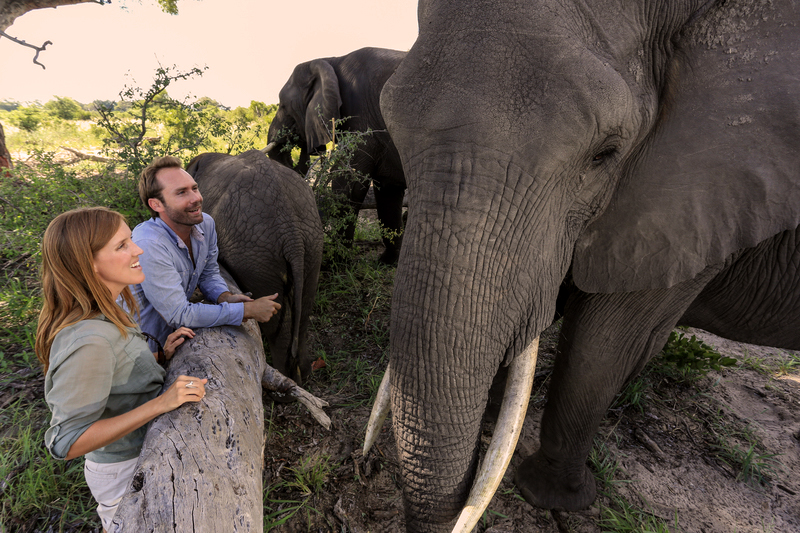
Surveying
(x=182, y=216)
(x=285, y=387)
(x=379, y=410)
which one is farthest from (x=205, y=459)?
(x=182, y=216)

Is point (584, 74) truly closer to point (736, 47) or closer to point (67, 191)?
point (736, 47)

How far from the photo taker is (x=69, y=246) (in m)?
1.52

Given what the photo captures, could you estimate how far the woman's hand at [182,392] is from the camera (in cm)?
168

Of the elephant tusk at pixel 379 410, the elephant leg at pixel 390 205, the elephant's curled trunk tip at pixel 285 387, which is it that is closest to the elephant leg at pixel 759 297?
the elephant tusk at pixel 379 410

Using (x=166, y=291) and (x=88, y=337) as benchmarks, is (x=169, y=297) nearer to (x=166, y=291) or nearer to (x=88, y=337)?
(x=166, y=291)

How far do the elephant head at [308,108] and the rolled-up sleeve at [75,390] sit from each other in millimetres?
4307

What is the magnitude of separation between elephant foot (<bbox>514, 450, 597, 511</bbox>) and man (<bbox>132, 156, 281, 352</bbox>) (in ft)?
5.94

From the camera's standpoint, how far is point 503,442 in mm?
1769

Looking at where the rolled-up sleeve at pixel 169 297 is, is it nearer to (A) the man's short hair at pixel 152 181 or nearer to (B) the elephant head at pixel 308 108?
(A) the man's short hair at pixel 152 181

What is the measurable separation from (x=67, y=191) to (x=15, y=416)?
78.7 inches

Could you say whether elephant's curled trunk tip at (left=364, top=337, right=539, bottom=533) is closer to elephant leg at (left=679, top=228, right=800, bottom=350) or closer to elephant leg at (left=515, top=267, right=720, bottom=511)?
elephant leg at (left=515, top=267, right=720, bottom=511)

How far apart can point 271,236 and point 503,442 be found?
2.16m

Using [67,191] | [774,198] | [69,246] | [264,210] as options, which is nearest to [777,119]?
[774,198]

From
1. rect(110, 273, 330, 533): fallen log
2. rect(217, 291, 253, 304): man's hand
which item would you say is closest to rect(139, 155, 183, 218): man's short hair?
rect(217, 291, 253, 304): man's hand
